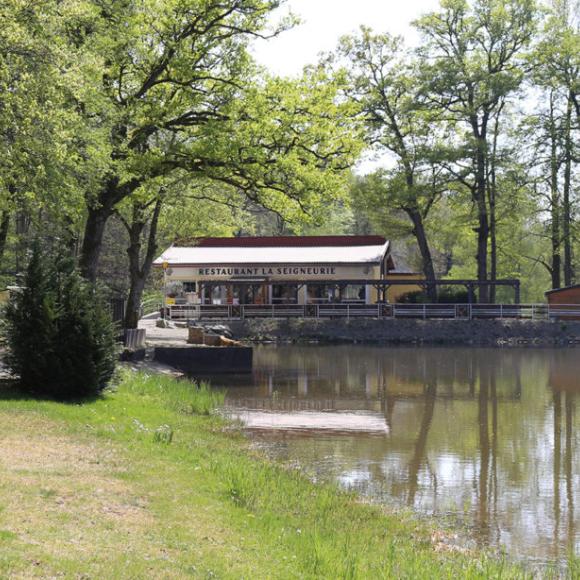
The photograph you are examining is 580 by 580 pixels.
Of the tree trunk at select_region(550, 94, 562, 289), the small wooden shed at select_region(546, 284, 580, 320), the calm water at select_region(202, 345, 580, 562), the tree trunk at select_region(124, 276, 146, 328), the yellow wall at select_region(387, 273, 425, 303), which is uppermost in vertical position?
the tree trunk at select_region(550, 94, 562, 289)

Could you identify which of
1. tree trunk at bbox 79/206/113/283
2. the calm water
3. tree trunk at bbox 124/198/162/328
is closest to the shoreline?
tree trunk at bbox 124/198/162/328

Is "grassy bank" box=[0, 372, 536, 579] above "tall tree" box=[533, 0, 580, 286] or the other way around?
the other way around

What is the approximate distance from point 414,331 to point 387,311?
3378mm

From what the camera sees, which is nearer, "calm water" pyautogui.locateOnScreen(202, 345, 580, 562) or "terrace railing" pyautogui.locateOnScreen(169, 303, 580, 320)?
"calm water" pyautogui.locateOnScreen(202, 345, 580, 562)

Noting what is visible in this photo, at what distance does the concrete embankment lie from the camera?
1703 inches

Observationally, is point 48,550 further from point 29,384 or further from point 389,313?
point 389,313

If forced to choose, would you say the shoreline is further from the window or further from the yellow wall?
the yellow wall

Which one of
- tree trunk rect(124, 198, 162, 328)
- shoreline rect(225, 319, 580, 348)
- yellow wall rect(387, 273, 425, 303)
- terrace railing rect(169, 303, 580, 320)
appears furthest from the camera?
yellow wall rect(387, 273, 425, 303)

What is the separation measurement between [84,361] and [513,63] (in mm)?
43690

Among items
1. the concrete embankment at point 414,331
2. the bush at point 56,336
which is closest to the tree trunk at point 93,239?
the bush at point 56,336

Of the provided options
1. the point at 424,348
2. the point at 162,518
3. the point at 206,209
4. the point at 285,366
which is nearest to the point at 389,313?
the point at 424,348

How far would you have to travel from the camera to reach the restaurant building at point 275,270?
2056 inches

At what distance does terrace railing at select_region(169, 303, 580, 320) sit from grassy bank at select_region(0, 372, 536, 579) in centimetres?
3420

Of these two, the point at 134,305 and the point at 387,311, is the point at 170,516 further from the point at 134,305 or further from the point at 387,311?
the point at 387,311
